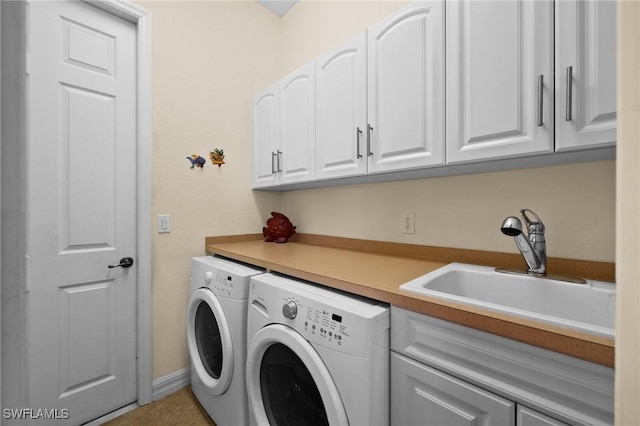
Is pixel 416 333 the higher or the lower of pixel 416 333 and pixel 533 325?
the lower

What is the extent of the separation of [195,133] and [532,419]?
213cm

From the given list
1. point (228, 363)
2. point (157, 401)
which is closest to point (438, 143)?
point (228, 363)

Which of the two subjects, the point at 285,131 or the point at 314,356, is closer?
the point at 314,356

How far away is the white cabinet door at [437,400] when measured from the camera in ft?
2.17

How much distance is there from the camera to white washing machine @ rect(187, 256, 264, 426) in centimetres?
126

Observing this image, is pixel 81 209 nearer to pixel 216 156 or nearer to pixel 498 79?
pixel 216 156

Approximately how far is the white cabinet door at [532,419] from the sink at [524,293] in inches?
8.1

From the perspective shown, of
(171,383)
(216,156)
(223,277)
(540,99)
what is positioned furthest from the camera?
(216,156)

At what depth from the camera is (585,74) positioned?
807mm

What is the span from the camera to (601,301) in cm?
87

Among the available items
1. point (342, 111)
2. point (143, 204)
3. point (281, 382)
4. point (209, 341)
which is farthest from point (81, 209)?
point (342, 111)

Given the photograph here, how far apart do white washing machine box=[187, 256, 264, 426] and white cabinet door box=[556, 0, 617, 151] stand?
4.38 ft

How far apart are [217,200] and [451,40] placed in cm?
169

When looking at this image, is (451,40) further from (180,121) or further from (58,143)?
(58,143)
